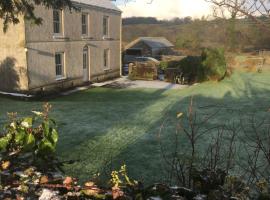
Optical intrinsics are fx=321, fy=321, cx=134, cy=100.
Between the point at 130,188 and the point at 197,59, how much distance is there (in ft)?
82.4

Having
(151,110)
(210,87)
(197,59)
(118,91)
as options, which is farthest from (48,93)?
(197,59)

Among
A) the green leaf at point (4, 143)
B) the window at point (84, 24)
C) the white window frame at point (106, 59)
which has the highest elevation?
the window at point (84, 24)

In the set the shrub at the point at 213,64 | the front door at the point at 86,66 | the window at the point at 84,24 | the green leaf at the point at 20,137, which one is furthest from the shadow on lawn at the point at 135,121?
the window at the point at 84,24

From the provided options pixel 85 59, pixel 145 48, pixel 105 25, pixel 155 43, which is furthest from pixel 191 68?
pixel 155 43

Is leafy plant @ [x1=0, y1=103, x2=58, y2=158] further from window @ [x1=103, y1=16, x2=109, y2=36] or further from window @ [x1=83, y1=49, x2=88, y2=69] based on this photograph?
window @ [x1=103, y1=16, x2=109, y2=36]

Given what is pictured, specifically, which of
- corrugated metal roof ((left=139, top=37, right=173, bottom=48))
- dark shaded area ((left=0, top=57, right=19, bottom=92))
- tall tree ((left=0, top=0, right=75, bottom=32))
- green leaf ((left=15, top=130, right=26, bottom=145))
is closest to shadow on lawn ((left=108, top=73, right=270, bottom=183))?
green leaf ((left=15, top=130, right=26, bottom=145))

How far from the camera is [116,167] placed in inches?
323

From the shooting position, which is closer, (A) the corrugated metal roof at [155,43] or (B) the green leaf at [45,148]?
(B) the green leaf at [45,148]

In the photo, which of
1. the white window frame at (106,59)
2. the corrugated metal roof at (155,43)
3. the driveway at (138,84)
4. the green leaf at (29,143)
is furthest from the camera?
the corrugated metal roof at (155,43)

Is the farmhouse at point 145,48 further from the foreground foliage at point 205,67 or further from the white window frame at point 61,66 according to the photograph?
the white window frame at point 61,66

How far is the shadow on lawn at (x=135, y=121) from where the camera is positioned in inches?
335

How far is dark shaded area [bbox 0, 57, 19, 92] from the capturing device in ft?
63.0

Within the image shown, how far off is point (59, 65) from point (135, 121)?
1068 centimetres

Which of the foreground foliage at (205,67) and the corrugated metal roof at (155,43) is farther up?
Result: the corrugated metal roof at (155,43)
